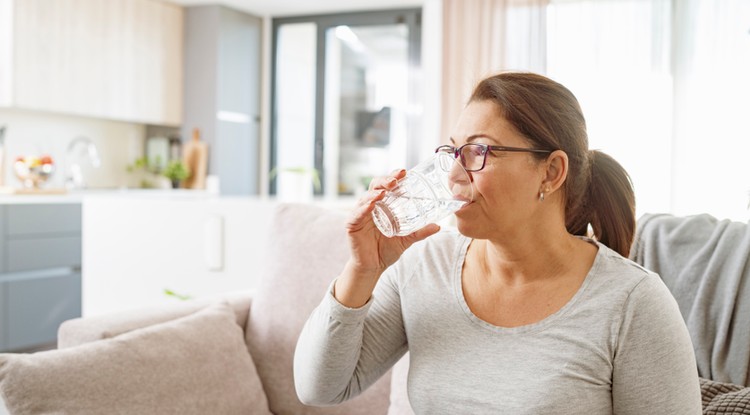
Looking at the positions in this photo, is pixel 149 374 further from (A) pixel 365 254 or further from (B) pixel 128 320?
(A) pixel 365 254

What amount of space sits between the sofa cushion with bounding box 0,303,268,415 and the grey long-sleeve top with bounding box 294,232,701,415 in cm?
42

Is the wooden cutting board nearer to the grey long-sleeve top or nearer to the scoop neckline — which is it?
the grey long-sleeve top

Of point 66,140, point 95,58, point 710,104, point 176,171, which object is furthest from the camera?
point 176,171

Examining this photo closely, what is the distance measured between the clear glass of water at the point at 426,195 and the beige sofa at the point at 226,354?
0.59 meters

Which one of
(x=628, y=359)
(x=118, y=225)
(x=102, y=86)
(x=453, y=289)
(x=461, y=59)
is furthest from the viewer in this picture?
(x=102, y=86)

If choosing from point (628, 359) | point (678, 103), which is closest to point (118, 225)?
point (628, 359)

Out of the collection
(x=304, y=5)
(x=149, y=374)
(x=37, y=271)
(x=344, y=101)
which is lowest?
A: (x=37, y=271)

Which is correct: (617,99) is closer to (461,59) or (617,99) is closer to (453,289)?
(461,59)

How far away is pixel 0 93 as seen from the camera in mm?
4484

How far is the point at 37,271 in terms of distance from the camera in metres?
4.32

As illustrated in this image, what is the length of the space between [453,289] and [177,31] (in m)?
5.05

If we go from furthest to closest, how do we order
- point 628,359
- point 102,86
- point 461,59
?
point 102,86, point 461,59, point 628,359

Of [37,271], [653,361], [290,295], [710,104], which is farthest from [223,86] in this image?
[653,361]

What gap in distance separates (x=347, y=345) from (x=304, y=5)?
16.2ft
